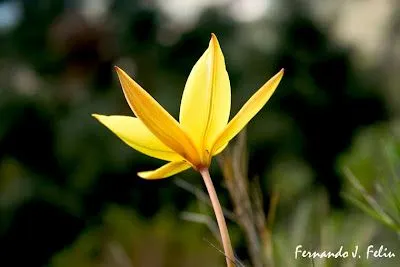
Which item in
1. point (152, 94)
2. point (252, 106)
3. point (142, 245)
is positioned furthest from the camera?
point (152, 94)

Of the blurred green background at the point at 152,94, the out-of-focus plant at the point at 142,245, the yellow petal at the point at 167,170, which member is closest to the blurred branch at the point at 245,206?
the yellow petal at the point at 167,170

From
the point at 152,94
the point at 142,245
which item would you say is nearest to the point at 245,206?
the point at 142,245

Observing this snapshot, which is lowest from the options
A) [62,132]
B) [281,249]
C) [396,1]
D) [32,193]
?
[281,249]

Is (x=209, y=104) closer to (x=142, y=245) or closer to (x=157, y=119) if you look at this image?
(x=157, y=119)

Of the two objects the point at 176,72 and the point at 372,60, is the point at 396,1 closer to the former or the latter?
the point at 372,60

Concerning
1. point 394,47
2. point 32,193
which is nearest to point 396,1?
point 394,47

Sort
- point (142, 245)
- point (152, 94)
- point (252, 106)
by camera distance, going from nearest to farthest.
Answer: point (252, 106)
point (142, 245)
point (152, 94)

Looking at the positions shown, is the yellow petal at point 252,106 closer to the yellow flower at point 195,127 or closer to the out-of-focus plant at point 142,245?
the yellow flower at point 195,127
